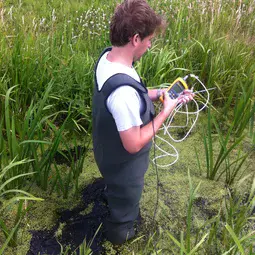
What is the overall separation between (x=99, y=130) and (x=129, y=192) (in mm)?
359

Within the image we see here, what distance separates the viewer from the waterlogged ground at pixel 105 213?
1.73 meters

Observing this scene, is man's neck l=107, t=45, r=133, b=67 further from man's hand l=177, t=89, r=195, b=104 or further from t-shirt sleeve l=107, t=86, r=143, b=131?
man's hand l=177, t=89, r=195, b=104

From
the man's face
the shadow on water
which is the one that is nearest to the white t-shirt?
the man's face

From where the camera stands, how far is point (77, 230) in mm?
1818

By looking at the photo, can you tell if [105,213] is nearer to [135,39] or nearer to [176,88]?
[176,88]

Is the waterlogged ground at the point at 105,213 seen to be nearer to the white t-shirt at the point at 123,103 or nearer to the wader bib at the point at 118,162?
the wader bib at the point at 118,162

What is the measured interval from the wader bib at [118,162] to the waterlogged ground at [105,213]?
0.39ft

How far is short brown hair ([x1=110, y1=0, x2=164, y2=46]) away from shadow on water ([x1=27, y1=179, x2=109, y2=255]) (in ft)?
3.49

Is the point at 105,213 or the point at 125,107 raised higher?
the point at 125,107

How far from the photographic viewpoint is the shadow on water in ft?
5.61

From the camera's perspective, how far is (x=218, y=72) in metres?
2.75

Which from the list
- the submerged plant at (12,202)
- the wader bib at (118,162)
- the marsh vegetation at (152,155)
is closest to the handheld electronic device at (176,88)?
the wader bib at (118,162)

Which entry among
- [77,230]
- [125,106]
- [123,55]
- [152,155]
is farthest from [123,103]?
[152,155]

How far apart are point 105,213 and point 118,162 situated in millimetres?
590
